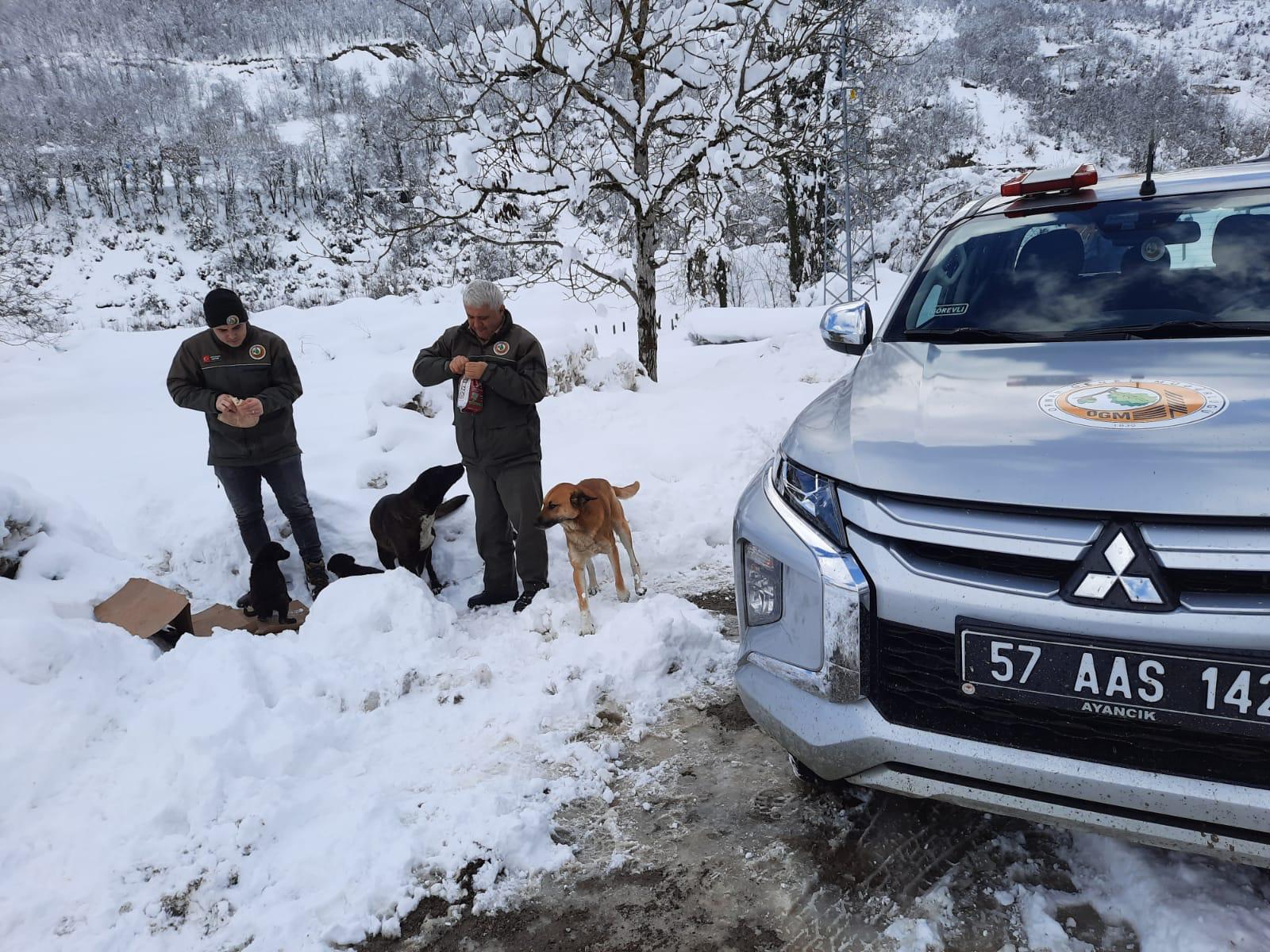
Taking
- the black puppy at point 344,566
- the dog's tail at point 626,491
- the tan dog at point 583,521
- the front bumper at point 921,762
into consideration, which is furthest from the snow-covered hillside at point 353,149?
the front bumper at point 921,762

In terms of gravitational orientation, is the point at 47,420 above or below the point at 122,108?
below

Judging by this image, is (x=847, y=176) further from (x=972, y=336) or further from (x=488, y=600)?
(x=972, y=336)

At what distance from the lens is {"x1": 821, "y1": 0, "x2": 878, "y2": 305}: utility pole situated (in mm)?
12391

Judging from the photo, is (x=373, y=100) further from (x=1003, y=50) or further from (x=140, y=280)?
(x=1003, y=50)

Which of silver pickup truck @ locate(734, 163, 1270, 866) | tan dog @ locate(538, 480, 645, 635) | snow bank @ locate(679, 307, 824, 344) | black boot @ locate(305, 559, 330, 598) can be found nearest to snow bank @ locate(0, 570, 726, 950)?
tan dog @ locate(538, 480, 645, 635)

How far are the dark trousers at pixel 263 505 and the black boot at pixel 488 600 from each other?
1.24m

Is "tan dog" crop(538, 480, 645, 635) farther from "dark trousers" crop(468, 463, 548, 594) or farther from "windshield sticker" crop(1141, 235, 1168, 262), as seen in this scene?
"windshield sticker" crop(1141, 235, 1168, 262)

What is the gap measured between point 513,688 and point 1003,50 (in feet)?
270

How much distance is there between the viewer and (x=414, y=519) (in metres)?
4.59

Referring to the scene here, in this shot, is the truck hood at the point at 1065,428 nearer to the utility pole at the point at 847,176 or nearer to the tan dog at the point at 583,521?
the tan dog at the point at 583,521

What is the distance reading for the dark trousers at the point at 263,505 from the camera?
180 inches

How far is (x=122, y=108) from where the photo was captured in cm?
5828

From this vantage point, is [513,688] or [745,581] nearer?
[745,581]

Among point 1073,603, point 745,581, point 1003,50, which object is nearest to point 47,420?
point 745,581
